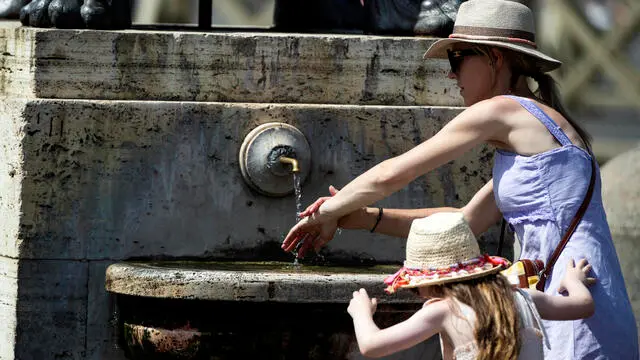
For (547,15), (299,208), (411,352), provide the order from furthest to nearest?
(547,15)
(299,208)
(411,352)

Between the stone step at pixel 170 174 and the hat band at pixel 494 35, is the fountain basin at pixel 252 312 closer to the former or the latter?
the stone step at pixel 170 174

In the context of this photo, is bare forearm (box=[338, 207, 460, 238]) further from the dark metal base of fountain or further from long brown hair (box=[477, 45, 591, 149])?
long brown hair (box=[477, 45, 591, 149])

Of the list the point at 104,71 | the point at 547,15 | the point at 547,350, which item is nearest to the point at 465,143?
the point at 547,350

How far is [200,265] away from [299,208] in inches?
17.7

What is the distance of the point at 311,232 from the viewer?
537 centimetres

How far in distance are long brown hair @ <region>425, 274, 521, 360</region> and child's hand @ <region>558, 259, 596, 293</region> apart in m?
0.30

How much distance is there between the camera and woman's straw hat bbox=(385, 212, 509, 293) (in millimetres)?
4297

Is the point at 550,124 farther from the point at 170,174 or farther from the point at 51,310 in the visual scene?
the point at 51,310

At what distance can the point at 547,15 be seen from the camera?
15.9 metres

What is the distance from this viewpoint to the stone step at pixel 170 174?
5.99m

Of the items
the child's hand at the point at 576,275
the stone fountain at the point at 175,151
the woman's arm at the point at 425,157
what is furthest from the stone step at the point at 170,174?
the child's hand at the point at 576,275

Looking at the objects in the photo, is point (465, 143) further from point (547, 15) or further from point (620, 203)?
point (547, 15)

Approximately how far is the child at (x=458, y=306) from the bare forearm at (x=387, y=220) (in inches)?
39.9

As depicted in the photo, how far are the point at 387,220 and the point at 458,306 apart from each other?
120 centimetres
